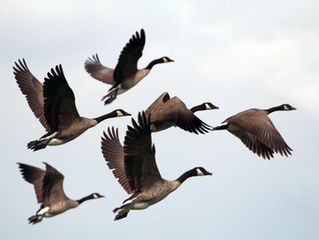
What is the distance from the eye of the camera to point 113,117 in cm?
2277

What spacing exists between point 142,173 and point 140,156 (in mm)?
712

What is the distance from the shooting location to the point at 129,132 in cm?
1609

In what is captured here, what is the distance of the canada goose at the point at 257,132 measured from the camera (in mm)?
18719

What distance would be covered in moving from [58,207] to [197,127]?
13.7 feet

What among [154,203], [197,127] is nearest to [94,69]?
[197,127]

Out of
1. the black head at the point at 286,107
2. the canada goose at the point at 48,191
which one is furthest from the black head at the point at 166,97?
the canada goose at the point at 48,191

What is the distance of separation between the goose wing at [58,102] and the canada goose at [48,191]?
4.07 ft

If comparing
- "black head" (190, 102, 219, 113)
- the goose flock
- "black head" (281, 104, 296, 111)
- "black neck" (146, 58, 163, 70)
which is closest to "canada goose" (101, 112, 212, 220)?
the goose flock

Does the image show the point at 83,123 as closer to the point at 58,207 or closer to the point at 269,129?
the point at 58,207

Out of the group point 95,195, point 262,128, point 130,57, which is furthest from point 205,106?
point 95,195

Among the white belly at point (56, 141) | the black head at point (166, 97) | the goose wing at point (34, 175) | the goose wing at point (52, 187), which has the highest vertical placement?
the black head at point (166, 97)

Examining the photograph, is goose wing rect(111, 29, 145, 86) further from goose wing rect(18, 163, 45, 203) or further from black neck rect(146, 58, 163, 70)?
goose wing rect(18, 163, 45, 203)

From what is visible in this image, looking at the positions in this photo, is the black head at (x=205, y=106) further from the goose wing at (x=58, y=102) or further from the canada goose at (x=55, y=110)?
the goose wing at (x=58, y=102)

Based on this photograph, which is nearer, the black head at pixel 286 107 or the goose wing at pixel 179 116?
the goose wing at pixel 179 116
